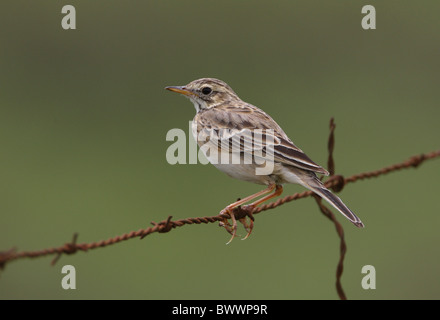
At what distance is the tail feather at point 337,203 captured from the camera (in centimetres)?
623

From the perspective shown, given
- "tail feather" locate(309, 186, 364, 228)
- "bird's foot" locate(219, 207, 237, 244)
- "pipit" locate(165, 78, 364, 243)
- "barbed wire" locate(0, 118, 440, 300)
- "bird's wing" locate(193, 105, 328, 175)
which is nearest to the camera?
"barbed wire" locate(0, 118, 440, 300)

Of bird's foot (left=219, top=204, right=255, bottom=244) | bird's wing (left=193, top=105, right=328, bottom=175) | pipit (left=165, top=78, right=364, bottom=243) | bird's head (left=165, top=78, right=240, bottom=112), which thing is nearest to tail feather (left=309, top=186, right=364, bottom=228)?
pipit (left=165, top=78, right=364, bottom=243)

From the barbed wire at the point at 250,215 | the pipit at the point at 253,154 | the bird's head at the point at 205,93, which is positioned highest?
the bird's head at the point at 205,93

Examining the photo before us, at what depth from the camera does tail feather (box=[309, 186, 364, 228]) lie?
6227 mm

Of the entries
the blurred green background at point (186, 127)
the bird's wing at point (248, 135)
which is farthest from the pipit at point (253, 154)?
the blurred green background at point (186, 127)

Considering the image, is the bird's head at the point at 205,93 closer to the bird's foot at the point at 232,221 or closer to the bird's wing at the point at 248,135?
the bird's wing at the point at 248,135

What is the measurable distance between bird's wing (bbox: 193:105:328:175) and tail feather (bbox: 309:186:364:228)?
6.1 inches

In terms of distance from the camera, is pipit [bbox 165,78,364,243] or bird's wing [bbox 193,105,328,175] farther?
bird's wing [bbox 193,105,328,175]

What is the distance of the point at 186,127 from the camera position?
14398mm

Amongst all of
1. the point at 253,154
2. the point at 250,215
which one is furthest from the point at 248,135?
the point at 250,215

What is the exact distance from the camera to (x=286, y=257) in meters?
12.3

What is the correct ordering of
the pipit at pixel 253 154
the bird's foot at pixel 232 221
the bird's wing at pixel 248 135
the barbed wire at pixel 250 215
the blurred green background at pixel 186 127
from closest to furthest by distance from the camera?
1. the barbed wire at pixel 250 215
2. the bird's foot at pixel 232 221
3. the pipit at pixel 253 154
4. the bird's wing at pixel 248 135
5. the blurred green background at pixel 186 127

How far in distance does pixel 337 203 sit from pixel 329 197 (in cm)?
13

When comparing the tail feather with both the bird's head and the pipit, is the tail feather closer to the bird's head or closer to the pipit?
the pipit
